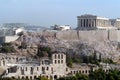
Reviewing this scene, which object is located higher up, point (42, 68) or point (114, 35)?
point (114, 35)

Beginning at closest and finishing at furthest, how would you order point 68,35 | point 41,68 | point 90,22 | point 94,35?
point 41,68 → point 68,35 → point 94,35 → point 90,22

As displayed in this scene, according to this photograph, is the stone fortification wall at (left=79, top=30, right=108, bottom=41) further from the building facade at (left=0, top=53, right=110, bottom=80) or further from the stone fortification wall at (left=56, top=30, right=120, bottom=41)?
the building facade at (left=0, top=53, right=110, bottom=80)

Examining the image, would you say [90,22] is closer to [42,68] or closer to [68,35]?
[68,35]

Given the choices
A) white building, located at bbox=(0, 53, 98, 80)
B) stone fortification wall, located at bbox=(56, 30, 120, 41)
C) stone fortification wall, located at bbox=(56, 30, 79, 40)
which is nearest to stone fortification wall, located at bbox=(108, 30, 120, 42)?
stone fortification wall, located at bbox=(56, 30, 120, 41)

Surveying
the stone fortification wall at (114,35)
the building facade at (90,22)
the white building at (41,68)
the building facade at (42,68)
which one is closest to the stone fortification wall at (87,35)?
the stone fortification wall at (114,35)

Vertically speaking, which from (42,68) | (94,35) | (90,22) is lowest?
(42,68)

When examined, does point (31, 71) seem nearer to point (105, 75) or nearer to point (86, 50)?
point (105, 75)

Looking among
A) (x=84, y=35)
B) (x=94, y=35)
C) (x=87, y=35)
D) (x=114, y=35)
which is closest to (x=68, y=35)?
(x=84, y=35)

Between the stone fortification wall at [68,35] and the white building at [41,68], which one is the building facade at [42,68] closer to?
the white building at [41,68]

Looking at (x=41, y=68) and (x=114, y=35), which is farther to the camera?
(x=114, y=35)

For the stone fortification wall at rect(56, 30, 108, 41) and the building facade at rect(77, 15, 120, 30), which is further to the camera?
the building facade at rect(77, 15, 120, 30)

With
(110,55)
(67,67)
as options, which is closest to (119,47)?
(110,55)
